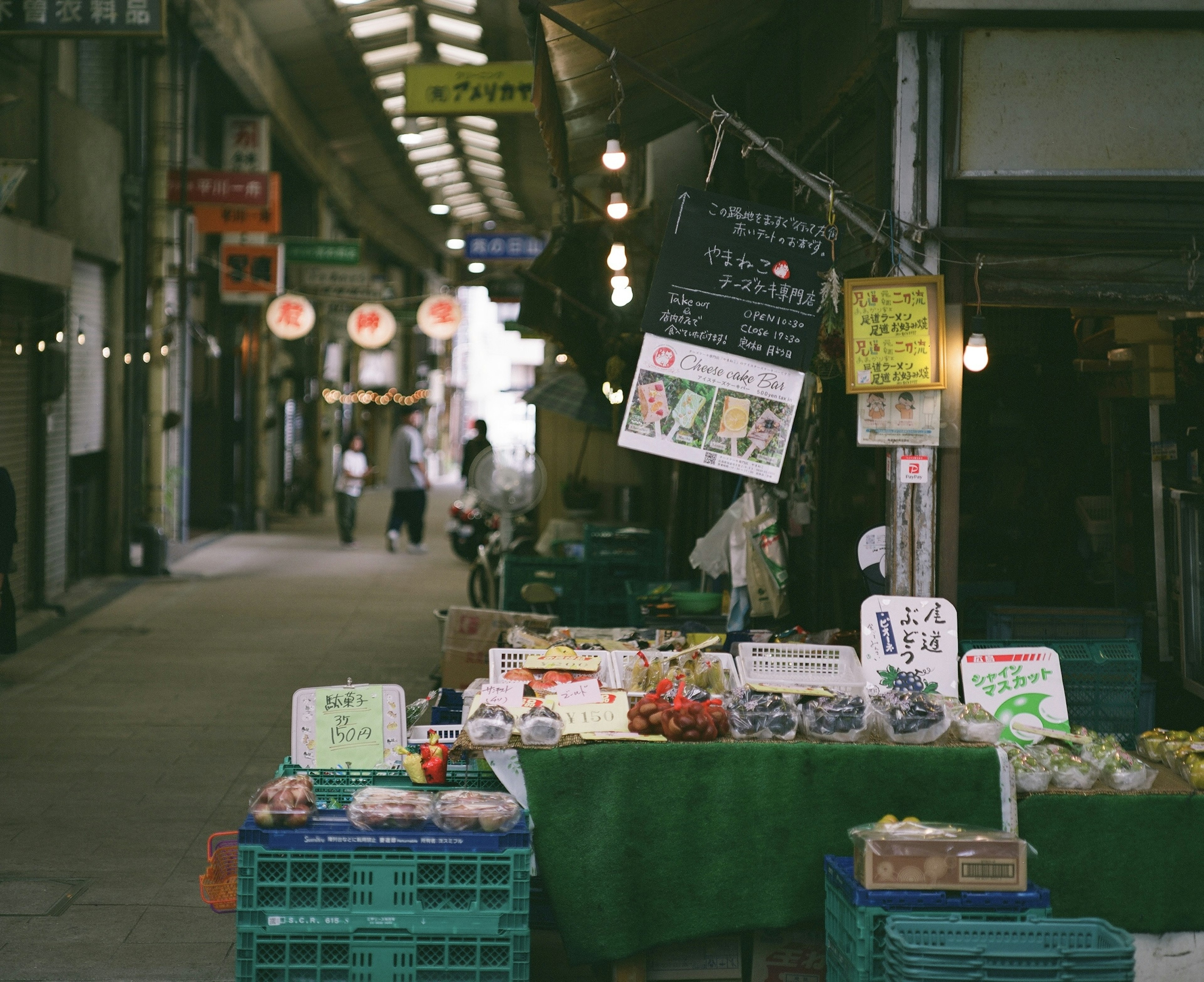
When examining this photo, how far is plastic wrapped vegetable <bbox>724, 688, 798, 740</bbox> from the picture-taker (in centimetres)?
480

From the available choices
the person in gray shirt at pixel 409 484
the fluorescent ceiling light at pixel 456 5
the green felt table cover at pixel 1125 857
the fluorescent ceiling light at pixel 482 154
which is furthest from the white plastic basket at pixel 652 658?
the fluorescent ceiling light at pixel 482 154

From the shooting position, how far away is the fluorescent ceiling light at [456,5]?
16.9 m

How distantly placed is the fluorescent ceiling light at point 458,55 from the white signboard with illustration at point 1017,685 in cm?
1601

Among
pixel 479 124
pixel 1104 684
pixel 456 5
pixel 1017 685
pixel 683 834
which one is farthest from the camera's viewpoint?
pixel 479 124

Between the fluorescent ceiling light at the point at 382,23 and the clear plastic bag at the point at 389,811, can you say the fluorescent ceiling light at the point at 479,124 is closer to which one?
the fluorescent ceiling light at the point at 382,23

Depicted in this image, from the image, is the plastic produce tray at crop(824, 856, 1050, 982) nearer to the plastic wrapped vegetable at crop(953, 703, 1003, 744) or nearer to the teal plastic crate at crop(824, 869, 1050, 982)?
the teal plastic crate at crop(824, 869, 1050, 982)

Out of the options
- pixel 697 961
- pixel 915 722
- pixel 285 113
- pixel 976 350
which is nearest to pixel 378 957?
pixel 697 961

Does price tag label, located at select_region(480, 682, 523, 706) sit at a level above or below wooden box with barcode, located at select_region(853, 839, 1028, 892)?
above

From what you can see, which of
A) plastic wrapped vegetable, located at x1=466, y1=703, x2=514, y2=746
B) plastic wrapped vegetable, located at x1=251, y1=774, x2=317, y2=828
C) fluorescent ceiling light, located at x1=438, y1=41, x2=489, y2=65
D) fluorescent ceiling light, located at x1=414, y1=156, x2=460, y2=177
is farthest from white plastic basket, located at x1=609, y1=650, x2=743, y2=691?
fluorescent ceiling light, located at x1=414, y1=156, x2=460, y2=177

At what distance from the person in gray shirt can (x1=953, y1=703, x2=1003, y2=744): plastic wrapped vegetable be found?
14.7 metres

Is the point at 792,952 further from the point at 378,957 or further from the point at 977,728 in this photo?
the point at 378,957

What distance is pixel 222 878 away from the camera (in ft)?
15.7

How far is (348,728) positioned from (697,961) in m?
1.64

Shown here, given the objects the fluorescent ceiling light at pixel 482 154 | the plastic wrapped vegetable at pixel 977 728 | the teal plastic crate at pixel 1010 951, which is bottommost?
the teal plastic crate at pixel 1010 951
